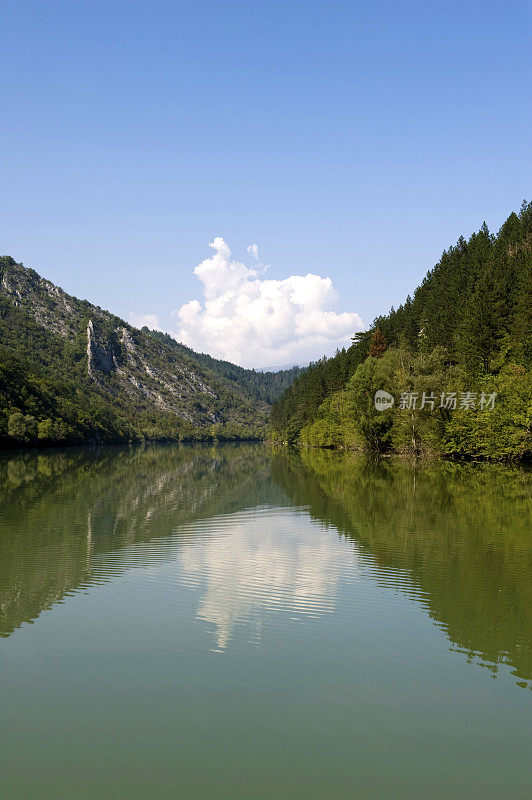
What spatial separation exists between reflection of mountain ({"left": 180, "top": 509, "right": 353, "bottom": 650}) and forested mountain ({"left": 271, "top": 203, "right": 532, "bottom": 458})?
3875cm

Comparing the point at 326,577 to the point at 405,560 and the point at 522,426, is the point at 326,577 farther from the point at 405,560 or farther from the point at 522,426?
the point at 522,426

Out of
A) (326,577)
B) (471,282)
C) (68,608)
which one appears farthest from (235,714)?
(471,282)

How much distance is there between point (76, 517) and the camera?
28656 mm

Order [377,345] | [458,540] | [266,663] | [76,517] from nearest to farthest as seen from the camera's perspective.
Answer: [266,663] → [458,540] → [76,517] → [377,345]

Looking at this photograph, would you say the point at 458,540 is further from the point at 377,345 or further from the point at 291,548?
the point at 377,345

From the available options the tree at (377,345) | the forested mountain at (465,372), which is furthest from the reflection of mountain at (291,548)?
the tree at (377,345)

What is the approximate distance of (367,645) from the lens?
39.0ft

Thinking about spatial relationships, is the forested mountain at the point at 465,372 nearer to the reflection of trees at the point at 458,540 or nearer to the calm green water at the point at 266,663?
the reflection of trees at the point at 458,540

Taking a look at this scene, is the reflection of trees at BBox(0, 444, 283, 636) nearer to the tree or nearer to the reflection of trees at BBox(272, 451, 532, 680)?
the reflection of trees at BBox(272, 451, 532, 680)

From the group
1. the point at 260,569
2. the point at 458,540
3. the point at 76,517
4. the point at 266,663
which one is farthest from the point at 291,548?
the point at 76,517

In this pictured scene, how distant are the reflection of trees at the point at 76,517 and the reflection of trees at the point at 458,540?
7.61 m

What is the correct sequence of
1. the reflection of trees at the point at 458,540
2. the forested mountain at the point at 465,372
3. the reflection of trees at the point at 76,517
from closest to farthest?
the reflection of trees at the point at 458,540 < the reflection of trees at the point at 76,517 < the forested mountain at the point at 465,372

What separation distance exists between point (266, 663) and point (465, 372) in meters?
60.2

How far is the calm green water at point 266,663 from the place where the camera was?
7.52m
